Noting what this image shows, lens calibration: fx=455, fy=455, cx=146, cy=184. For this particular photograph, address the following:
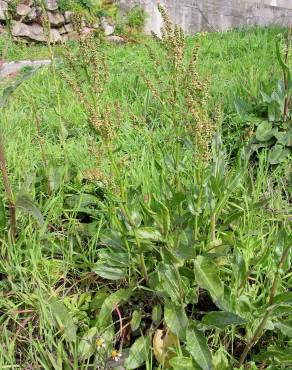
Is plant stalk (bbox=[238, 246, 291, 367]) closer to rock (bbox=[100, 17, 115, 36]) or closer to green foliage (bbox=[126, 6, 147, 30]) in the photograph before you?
rock (bbox=[100, 17, 115, 36])

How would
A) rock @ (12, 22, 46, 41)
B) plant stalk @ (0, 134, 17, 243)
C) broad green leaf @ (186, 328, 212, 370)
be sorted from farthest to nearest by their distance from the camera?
rock @ (12, 22, 46, 41)
plant stalk @ (0, 134, 17, 243)
broad green leaf @ (186, 328, 212, 370)

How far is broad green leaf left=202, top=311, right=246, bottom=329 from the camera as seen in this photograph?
132cm

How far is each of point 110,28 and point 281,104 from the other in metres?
6.18

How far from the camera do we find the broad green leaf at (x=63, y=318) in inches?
59.7

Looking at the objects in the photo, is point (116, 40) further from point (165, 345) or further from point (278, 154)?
point (165, 345)

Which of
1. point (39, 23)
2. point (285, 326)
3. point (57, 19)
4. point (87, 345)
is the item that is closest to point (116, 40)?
point (57, 19)

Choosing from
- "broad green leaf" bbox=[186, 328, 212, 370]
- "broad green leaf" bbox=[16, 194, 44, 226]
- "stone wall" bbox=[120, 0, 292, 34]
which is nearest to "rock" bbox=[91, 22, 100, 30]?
"stone wall" bbox=[120, 0, 292, 34]

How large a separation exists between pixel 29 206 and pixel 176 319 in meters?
0.62

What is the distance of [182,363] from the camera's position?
1.37 m

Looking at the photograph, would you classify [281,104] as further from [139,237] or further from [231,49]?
[231,49]

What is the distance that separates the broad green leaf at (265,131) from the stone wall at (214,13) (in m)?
6.38

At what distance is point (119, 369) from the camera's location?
146 centimetres

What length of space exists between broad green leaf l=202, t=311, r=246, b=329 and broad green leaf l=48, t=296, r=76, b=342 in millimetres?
447

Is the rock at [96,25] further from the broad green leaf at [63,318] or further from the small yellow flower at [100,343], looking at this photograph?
the small yellow flower at [100,343]
